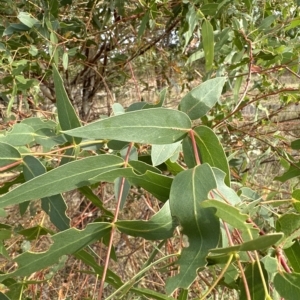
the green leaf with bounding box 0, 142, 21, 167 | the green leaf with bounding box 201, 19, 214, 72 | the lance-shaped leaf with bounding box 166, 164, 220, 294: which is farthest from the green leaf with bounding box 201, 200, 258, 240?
the green leaf with bounding box 201, 19, 214, 72

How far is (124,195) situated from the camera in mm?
527

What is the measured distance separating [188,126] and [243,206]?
9cm

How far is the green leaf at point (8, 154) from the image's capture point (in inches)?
19.1

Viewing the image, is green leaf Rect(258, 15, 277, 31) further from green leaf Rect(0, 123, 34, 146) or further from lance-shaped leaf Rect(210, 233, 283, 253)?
lance-shaped leaf Rect(210, 233, 283, 253)

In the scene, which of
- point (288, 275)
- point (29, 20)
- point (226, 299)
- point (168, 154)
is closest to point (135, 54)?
point (29, 20)

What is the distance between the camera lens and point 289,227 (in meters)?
0.42

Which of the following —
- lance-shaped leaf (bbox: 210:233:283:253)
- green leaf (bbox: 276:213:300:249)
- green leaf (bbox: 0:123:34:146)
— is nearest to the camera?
lance-shaped leaf (bbox: 210:233:283:253)

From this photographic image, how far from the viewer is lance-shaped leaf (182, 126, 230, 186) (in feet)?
1.41

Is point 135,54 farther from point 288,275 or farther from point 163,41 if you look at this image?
point 288,275

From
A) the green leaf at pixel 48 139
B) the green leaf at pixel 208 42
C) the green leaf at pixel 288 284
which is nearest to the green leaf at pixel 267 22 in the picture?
the green leaf at pixel 208 42

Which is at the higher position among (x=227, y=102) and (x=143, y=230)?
Answer: (x=143, y=230)

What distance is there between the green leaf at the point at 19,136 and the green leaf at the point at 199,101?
0.66 ft

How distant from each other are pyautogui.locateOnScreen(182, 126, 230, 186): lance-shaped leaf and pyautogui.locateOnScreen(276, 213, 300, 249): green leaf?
0.21 feet

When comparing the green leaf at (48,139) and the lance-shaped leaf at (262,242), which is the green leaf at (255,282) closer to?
the lance-shaped leaf at (262,242)
